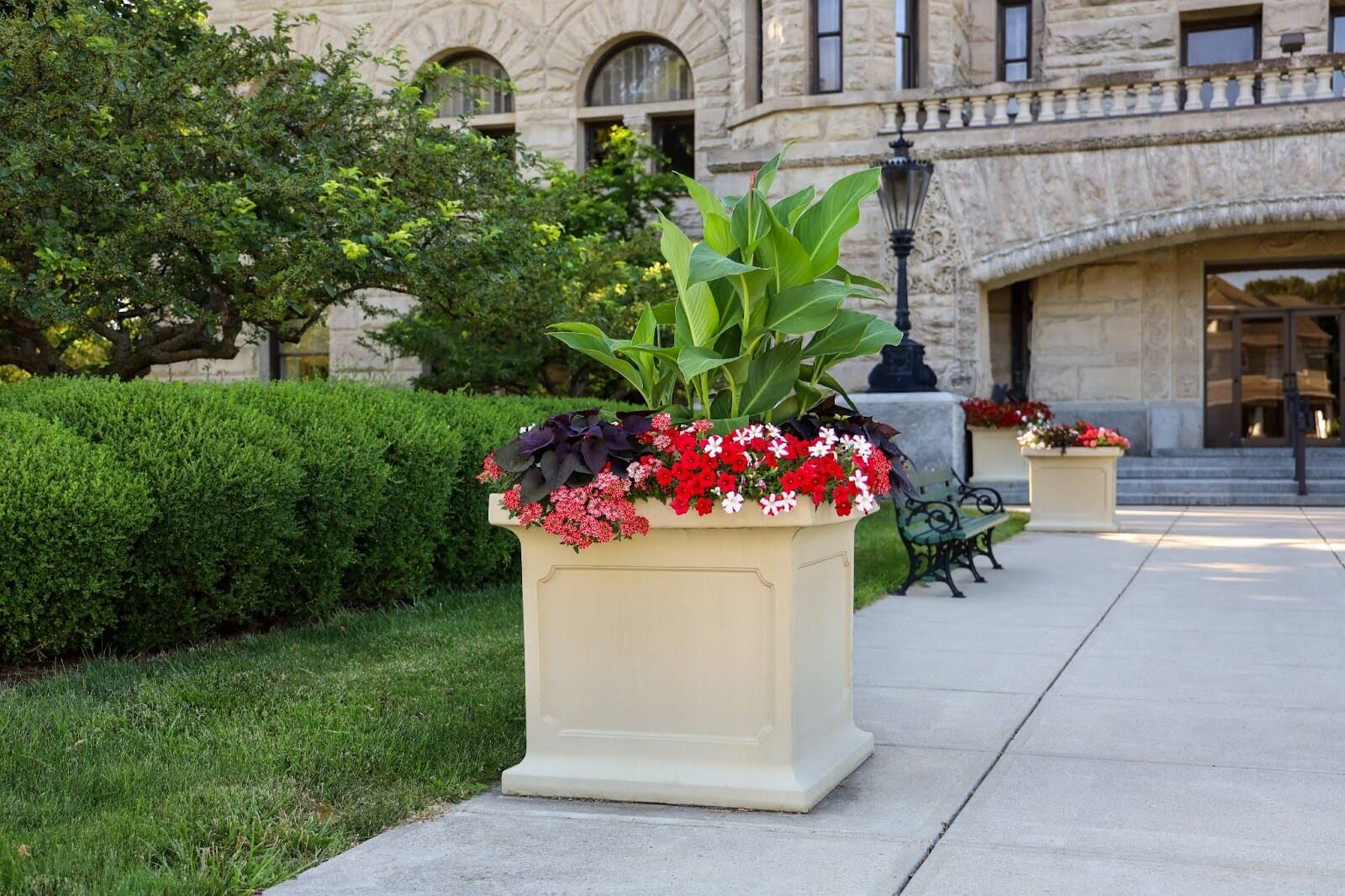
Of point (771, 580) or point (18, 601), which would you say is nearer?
point (771, 580)

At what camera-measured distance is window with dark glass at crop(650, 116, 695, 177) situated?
24891mm

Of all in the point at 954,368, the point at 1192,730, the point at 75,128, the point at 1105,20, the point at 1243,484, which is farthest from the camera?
the point at 1105,20

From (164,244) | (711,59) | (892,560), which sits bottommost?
(892,560)

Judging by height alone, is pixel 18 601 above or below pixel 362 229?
below

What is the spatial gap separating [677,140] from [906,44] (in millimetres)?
4982

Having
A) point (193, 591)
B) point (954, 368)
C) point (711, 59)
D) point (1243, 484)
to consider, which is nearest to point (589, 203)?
point (711, 59)

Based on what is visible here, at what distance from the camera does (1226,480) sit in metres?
19.7

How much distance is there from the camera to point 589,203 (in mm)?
21609

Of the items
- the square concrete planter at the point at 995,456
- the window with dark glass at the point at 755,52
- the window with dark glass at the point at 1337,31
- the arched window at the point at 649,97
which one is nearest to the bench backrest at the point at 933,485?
the square concrete planter at the point at 995,456

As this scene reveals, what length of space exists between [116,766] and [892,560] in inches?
306

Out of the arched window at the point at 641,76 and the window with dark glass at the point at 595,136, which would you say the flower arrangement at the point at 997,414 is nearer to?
the arched window at the point at 641,76

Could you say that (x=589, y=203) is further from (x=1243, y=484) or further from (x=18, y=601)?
(x=18, y=601)

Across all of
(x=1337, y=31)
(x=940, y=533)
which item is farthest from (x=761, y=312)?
(x=1337, y=31)

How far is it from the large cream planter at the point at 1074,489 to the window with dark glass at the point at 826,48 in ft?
28.0
